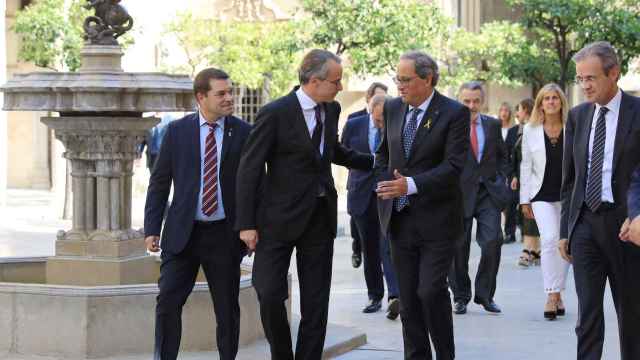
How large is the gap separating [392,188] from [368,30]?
19.4m

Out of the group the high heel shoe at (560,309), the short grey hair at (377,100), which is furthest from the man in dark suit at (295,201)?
the high heel shoe at (560,309)

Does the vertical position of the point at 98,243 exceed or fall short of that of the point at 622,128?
it falls short

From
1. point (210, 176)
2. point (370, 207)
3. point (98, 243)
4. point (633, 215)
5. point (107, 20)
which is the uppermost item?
point (107, 20)

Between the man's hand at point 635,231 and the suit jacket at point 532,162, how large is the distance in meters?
4.58

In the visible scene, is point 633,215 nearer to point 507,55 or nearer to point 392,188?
point 392,188

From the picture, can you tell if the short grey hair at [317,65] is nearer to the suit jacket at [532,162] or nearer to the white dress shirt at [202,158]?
the white dress shirt at [202,158]

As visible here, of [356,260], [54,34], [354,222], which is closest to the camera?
[354,222]

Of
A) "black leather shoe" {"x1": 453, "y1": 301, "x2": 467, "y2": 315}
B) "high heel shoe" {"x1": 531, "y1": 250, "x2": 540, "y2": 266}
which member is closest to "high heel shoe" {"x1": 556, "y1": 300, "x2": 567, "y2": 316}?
"black leather shoe" {"x1": 453, "y1": 301, "x2": 467, "y2": 315}

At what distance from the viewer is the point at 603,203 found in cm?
760

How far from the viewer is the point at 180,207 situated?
26.7ft

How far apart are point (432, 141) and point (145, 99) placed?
2791mm

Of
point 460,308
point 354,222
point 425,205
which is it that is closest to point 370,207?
point 460,308

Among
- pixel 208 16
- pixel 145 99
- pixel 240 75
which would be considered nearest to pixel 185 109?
pixel 145 99

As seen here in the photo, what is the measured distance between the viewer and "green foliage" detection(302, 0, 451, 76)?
26922 mm
